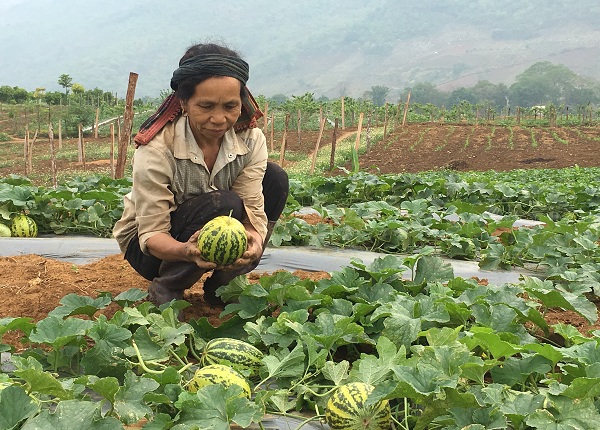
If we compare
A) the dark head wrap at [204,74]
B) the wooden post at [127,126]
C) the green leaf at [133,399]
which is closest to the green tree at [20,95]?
the wooden post at [127,126]

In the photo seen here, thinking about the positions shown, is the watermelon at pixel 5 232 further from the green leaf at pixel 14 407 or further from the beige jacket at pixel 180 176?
the green leaf at pixel 14 407

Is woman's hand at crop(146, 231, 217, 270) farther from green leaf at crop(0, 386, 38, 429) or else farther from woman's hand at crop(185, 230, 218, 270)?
green leaf at crop(0, 386, 38, 429)

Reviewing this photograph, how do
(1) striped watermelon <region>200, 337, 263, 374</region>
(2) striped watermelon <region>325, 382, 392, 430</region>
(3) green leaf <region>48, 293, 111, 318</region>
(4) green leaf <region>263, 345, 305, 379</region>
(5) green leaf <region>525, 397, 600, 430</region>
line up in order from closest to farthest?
(5) green leaf <region>525, 397, 600, 430</region>, (2) striped watermelon <region>325, 382, 392, 430</region>, (4) green leaf <region>263, 345, 305, 379</region>, (1) striped watermelon <region>200, 337, 263, 374</region>, (3) green leaf <region>48, 293, 111, 318</region>

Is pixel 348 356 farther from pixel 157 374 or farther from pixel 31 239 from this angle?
pixel 31 239

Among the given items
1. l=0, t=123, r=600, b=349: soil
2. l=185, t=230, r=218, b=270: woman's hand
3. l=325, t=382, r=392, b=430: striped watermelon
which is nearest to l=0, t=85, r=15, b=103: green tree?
l=0, t=123, r=600, b=349: soil

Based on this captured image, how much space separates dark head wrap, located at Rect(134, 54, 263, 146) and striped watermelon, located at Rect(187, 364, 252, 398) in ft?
4.13

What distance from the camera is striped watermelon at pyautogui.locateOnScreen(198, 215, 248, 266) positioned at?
118 inches

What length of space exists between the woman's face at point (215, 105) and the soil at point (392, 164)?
41.1 inches

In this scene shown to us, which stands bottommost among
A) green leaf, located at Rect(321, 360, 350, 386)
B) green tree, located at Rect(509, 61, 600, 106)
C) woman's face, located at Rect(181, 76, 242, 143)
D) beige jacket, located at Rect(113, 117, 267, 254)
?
green leaf, located at Rect(321, 360, 350, 386)

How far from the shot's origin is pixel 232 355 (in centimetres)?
274

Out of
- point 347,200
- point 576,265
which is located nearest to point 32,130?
point 347,200

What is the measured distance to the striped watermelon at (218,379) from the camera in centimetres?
242

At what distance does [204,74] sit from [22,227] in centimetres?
372

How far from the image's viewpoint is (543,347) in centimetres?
242
